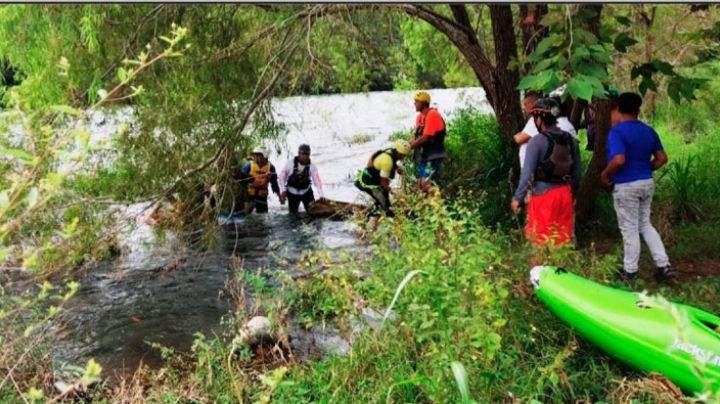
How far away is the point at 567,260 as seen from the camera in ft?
15.9

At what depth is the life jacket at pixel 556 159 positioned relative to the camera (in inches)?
207

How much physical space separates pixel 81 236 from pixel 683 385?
4.60m

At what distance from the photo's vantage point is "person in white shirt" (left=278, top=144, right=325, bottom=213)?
34.8ft

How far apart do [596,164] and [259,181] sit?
511 cm

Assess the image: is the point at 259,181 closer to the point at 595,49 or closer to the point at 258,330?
the point at 258,330

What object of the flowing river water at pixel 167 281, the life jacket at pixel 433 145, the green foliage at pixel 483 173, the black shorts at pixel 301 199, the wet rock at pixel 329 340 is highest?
the life jacket at pixel 433 145

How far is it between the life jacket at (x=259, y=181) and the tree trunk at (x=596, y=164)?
4306mm

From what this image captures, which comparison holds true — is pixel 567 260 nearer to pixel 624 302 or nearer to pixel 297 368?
pixel 624 302

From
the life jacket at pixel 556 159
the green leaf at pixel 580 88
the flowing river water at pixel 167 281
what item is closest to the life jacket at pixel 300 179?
the flowing river water at pixel 167 281

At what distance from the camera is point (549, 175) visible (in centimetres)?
532

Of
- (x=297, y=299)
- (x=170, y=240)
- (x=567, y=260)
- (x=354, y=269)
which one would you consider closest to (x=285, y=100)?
(x=170, y=240)

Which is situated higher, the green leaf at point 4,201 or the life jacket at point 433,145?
the green leaf at point 4,201

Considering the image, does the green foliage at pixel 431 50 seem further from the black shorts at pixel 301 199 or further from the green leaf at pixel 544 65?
the green leaf at pixel 544 65

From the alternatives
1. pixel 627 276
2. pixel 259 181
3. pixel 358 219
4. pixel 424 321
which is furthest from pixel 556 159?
pixel 259 181
